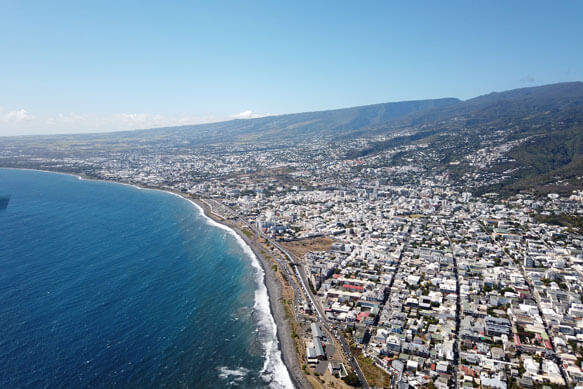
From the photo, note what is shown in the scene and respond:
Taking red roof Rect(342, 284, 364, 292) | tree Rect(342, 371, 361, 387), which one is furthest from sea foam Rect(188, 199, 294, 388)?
red roof Rect(342, 284, 364, 292)

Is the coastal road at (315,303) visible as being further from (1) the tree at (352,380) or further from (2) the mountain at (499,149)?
(2) the mountain at (499,149)

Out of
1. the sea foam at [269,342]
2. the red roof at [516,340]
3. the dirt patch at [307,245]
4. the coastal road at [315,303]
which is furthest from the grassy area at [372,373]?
the dirt patch at [307,245]

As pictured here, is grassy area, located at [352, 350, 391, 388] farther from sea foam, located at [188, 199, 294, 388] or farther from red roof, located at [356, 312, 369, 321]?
sea foam, located at [188, 199, 294, 388]

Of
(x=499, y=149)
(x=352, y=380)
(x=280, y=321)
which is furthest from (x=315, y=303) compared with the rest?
(x=499, y=149)

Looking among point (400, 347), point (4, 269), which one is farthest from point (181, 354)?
point (4, 269)

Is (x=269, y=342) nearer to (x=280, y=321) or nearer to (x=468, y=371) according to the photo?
(x=280, y=321)

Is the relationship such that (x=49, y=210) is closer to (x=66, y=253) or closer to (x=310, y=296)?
(x=66, y=253)
